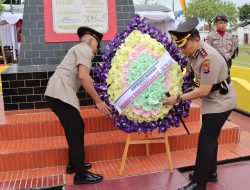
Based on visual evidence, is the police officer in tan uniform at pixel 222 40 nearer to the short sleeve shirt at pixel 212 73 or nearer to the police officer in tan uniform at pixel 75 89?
the short sleeve shirt at pixel 212 73

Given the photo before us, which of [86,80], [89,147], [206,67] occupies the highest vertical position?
[206,67]

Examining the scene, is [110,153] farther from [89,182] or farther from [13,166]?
[13,166]

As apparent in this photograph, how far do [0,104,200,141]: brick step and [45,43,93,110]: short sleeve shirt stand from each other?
97cm

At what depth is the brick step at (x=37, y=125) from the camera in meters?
3.91

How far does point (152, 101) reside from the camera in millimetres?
3039

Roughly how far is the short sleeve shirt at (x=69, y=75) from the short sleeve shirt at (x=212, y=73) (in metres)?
1.05

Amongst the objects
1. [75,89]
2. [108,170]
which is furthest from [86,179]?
[75,89]

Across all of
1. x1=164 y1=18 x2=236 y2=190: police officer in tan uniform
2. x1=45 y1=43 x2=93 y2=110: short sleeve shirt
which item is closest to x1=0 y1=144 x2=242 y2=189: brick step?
x1=164 y1=18 x2=236 y2=190: police officer in tan uniform

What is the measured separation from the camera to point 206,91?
2.81 meters

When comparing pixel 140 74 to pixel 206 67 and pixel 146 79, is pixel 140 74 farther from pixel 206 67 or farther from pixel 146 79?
pixel 206 67

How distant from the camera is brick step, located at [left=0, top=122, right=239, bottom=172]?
357 centimetres

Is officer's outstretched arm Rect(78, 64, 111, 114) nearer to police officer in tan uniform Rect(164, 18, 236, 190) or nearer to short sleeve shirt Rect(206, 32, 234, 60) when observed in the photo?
police officer in tan uniform Rect(164, 18, 236, 190)

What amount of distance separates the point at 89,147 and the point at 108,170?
37 cm

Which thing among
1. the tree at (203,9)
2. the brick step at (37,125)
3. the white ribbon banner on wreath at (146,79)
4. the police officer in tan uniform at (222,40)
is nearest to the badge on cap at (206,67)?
the white ribbon banner on wreath at (146,79)
